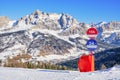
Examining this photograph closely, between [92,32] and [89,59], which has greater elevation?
[92,32]

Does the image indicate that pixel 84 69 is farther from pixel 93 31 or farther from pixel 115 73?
pixel 115 73

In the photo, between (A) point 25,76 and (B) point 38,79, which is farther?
(A) point 25,76

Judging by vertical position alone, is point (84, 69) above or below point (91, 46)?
below

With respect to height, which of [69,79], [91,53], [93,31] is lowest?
[69,79]

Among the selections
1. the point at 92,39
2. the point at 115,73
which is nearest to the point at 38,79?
the point at 115,73

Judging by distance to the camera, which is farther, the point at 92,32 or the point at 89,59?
the point at 92,32

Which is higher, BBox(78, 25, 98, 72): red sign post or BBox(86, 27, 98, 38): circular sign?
BBox(86, 27, 98, 38): circular sign

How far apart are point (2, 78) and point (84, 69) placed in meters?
6.69

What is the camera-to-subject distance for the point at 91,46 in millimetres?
27047

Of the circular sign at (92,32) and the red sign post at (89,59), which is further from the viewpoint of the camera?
the circular sign at (92,32)

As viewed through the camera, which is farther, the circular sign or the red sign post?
the circular sign

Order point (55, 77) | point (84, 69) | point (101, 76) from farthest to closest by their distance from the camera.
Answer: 1. point (84, 69)
2. point (55, 77)
3. point (101, 76)

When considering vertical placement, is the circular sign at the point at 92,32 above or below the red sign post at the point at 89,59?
above

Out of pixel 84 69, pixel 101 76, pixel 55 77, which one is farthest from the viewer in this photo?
pixel 84 69
